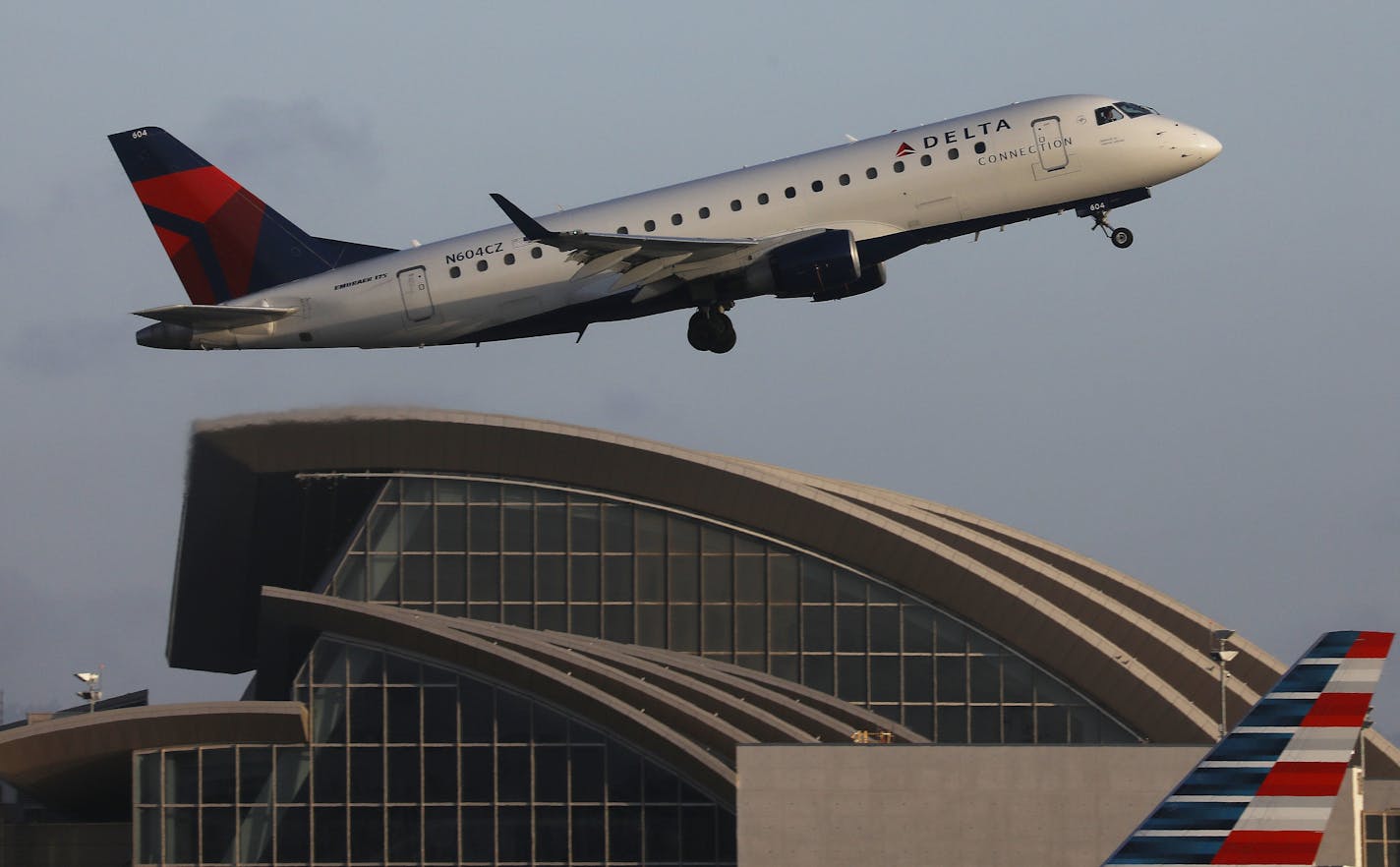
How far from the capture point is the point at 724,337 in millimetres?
49469

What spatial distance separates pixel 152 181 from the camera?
5306cm

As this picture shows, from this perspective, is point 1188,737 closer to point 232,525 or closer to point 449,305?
point 449,305

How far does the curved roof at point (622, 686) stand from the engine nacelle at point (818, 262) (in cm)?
1185

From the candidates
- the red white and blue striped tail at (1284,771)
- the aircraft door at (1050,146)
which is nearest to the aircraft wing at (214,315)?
the aircraft door at (1050,146)

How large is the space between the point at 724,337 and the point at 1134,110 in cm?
1170

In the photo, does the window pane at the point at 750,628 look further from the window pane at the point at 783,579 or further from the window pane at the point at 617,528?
the window pane at the point at 617,528

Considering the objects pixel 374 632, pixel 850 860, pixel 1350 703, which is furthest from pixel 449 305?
pixel 1350 703

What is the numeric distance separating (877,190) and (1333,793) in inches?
1047

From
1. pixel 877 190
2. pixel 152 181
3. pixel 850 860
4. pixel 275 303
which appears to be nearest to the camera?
pixel 850 860

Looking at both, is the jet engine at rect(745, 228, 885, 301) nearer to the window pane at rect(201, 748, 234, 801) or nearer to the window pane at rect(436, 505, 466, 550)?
the window pane at rect(436, 505, 466, 550)

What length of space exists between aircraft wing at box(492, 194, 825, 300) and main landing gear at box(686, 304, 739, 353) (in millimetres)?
2372

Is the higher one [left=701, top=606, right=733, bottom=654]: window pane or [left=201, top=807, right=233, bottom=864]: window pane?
[left=701, top=606, right=733, bottom=654]: window pane

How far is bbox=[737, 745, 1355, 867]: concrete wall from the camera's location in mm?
41750

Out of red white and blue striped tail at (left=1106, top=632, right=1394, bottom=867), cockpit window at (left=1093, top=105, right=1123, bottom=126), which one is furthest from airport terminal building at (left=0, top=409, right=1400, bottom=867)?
red white and blue striped tail at (left=1106, top=632, right=1394, bottom=867)
